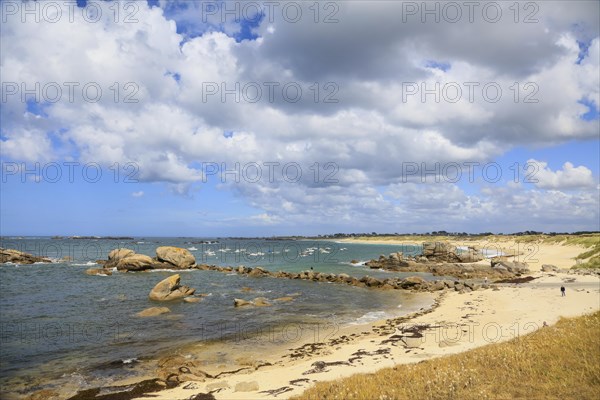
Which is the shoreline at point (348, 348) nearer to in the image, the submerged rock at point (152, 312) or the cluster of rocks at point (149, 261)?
the submerged rock at point (152, 312)

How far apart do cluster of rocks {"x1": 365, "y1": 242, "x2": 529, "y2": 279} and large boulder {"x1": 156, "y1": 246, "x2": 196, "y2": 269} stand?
33743 millimetres

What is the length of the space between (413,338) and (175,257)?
52.1 metres

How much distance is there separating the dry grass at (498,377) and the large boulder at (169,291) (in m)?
26.7

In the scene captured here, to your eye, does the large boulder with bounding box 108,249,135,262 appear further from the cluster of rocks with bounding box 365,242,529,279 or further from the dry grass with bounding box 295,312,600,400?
the dry grass with bounding box 295,312,600,400

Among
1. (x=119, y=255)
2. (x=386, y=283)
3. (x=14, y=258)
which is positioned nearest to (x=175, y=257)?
(x=119, y=255)

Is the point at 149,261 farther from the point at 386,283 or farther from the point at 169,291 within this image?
the point at 386,283

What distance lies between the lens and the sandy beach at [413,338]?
43.4ft

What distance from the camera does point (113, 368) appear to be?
1664 cm

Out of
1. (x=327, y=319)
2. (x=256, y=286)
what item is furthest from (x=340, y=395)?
(x=256, y=286)

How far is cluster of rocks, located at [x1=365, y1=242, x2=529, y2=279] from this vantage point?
165 feet

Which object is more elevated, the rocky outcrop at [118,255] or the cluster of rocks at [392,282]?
the rocky outcrop at [118,255]

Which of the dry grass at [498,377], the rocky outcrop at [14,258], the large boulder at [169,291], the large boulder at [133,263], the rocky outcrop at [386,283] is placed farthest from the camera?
the rocky outcrop at [14,258]

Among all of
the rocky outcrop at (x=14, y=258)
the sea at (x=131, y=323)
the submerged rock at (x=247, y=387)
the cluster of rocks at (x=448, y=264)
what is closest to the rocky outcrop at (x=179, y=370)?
the sea at (x=131, y=323)

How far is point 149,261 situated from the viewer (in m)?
58.8
